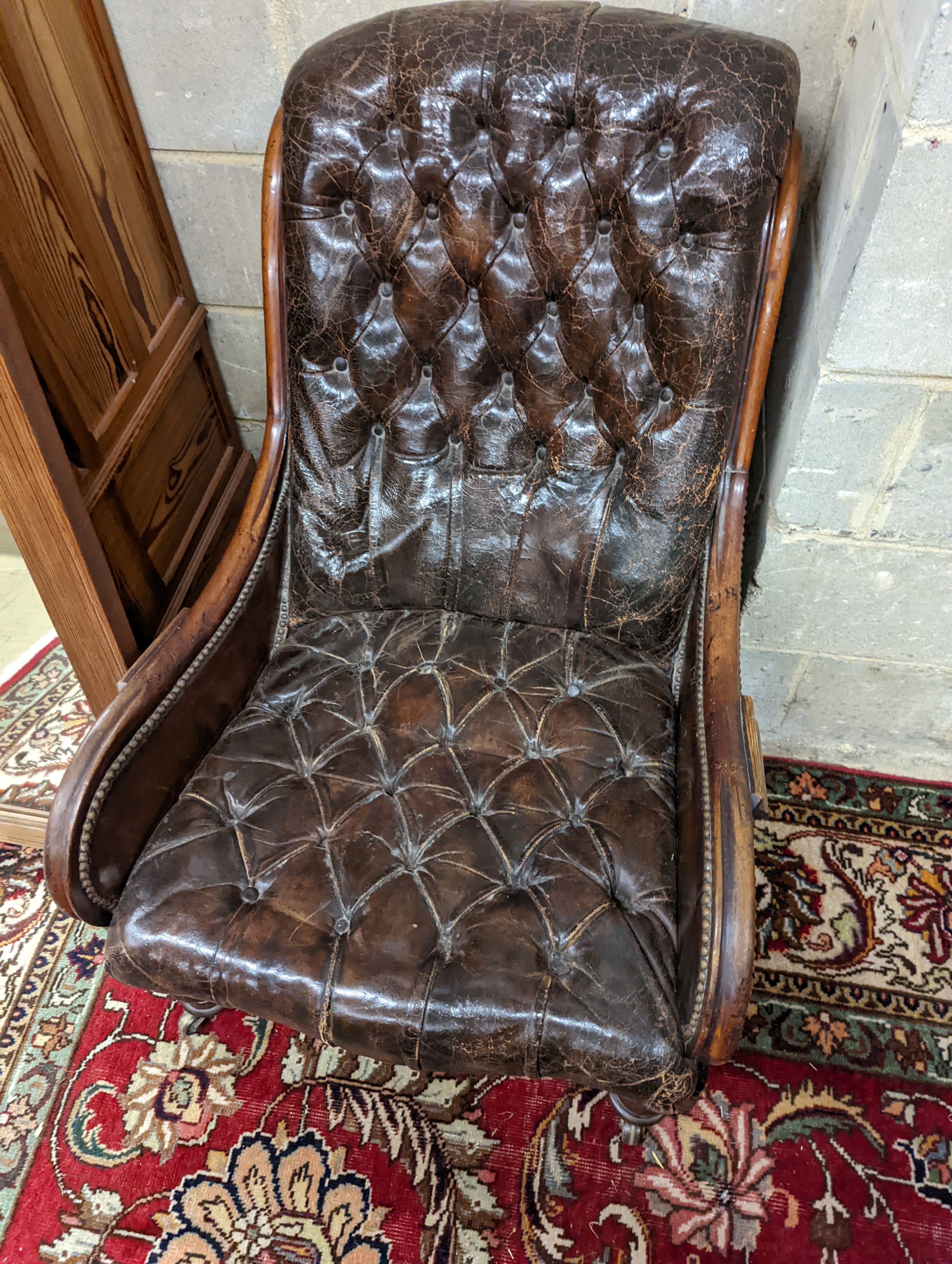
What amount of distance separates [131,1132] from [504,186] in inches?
58.6

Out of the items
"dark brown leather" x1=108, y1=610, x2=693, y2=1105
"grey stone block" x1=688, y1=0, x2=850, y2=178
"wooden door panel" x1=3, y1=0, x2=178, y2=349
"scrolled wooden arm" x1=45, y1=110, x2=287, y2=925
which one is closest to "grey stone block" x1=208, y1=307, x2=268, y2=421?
"wooden door panel" x1=3, y1=0, x2=178, y2=349

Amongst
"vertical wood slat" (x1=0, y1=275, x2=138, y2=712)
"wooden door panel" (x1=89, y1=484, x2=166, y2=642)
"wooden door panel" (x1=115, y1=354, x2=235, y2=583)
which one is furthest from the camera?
"wooden door panel" (x1=115, y1=354, x2=235, y2=583)

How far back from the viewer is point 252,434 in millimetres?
1868

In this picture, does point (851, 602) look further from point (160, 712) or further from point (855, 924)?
point (160, 712)

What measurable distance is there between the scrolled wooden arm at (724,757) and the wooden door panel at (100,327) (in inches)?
38.3

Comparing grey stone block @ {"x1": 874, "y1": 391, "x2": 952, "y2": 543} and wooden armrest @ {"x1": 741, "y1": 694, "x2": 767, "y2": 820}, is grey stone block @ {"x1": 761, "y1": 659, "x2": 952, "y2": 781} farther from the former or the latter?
wooden armrest @ {"x1": 741, "y1": 694, "x2": 767, "y2": 820}

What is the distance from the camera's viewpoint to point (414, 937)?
95 centimetres

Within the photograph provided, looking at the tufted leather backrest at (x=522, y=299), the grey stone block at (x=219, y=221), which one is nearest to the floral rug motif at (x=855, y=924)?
the tufted leather backrest at (x=522, y=299)

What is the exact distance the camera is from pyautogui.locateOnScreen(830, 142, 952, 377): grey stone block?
0.93m

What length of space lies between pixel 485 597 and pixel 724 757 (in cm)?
48

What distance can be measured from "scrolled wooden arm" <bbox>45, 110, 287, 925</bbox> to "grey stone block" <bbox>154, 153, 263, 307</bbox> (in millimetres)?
370

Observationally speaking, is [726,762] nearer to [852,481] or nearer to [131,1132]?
[852,481]

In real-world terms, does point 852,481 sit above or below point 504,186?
below

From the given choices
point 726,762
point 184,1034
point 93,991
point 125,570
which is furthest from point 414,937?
point 125,570
